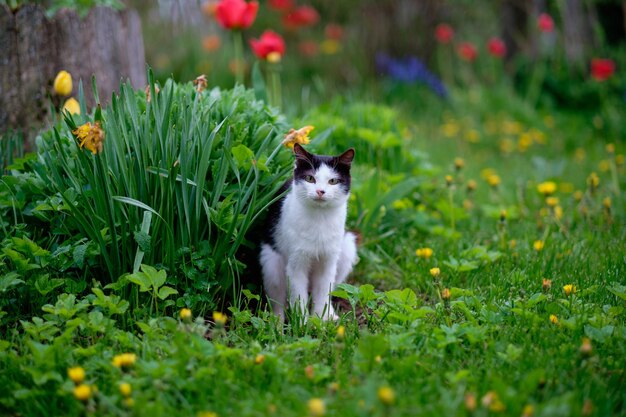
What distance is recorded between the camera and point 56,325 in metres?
2.46

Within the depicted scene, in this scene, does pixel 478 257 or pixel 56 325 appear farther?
pixel 478 257

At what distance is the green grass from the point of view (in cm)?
197

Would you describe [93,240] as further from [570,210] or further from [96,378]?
[570,210]

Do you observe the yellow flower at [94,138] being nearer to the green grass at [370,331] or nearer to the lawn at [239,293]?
the lawn at [239,293]

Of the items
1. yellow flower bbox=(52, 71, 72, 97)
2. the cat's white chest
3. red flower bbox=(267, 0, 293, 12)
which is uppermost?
red flower bbox=(267, 0, 293, 12)

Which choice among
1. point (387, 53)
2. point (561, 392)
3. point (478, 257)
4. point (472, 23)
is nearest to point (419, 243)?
point (478, 257)

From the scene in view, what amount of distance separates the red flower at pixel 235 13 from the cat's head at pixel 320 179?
1545mm

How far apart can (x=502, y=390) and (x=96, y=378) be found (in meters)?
1.25

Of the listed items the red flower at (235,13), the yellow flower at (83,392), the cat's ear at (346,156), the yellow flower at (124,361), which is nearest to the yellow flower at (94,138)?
the yellow flower at (124,361)

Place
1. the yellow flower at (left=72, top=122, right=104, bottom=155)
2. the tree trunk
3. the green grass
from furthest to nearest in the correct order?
the tree trunk < the yellow flower at (left=72, top=122, right=104, bottom=155) < the green grass

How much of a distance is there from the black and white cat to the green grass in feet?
0.56

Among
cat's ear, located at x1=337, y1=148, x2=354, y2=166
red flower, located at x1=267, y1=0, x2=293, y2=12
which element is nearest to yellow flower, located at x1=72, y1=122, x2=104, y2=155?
cat's ear, located at x1=337, y1=148, x2=354, y2=166

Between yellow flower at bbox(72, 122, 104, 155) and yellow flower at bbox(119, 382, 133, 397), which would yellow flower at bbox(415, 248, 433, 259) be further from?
yellow flower at bbox(119, 382, 133, 397)

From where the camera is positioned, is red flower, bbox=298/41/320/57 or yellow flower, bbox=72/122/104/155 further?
red flower, bbox=298/41/320/57
